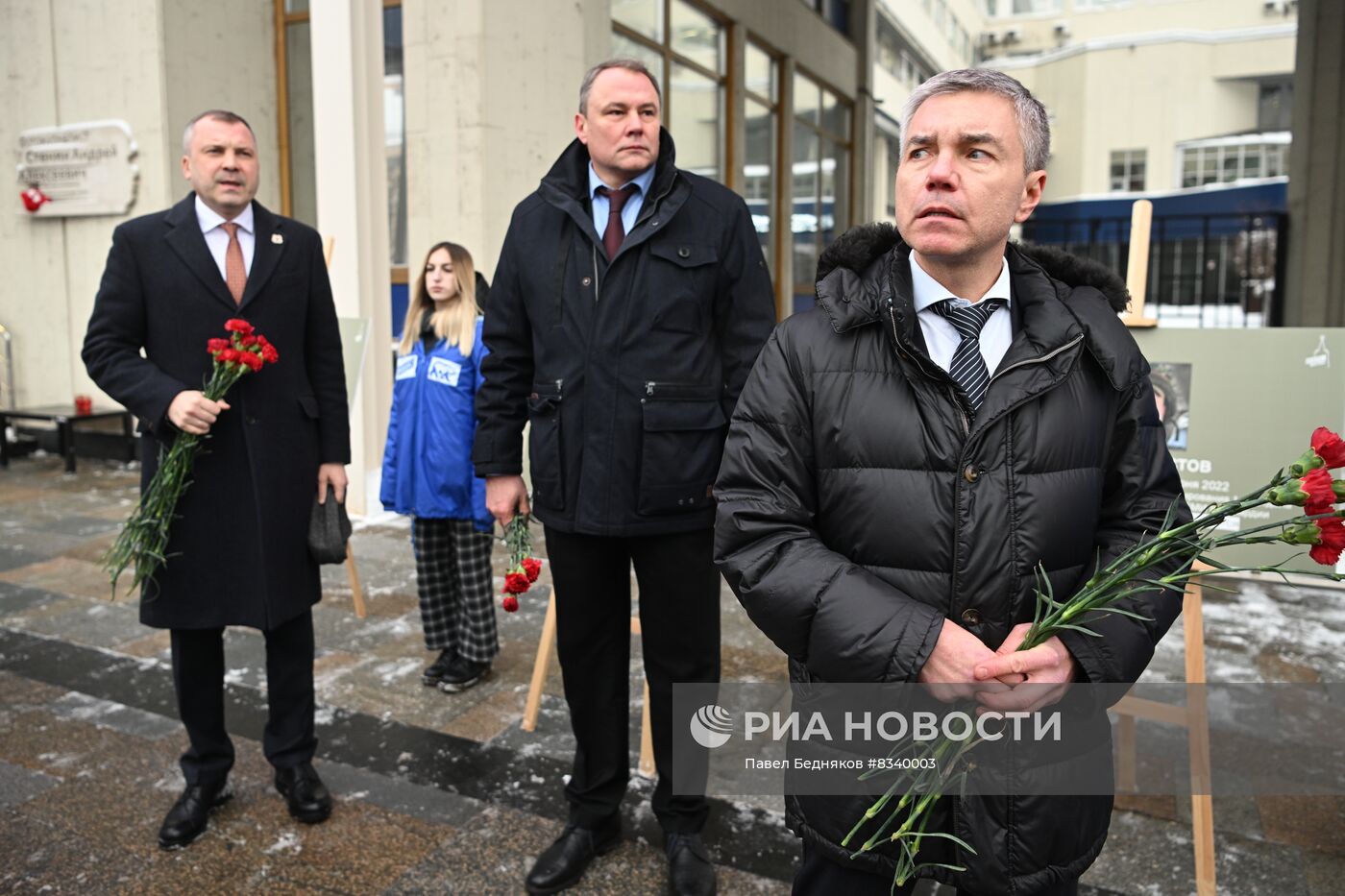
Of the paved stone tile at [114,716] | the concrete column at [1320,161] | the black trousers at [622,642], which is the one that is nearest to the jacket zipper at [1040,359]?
the black trousers at [622,642]

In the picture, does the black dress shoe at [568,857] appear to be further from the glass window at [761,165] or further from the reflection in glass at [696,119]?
the glass window at [761,165]

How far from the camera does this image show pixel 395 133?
866 centimetres

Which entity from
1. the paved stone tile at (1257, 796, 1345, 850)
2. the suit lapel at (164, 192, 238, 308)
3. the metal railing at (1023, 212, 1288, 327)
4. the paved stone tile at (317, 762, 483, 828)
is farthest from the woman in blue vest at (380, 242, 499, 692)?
the metal railing at (1023, 212, 1288, 327)

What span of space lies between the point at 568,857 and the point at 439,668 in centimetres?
167

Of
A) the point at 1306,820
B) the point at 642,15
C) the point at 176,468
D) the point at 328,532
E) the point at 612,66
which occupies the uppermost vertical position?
the point at 642,15

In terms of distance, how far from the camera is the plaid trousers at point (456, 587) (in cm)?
427

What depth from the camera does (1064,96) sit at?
42719 millimetres

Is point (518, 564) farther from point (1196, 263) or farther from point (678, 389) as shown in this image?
point (1196, 263)

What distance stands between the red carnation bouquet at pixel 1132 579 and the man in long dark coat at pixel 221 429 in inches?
81.3

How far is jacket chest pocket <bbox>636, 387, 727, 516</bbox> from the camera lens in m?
2.63

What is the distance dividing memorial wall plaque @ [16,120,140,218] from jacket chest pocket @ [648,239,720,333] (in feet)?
27.7

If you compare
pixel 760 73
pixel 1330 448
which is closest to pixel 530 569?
pixel 1330 448

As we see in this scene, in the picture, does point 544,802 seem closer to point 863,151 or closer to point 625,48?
point 625,48

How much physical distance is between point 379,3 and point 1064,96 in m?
41.4
